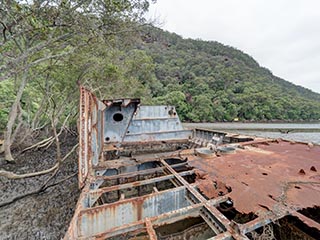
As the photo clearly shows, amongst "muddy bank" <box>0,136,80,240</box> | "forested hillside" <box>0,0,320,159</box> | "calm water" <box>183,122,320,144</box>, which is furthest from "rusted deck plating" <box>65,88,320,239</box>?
"calm water" <box>183,122,320,144</box>

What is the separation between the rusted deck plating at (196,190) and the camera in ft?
6.74

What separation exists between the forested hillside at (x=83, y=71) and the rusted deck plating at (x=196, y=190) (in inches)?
93.4

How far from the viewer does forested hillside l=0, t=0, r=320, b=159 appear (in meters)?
4.37

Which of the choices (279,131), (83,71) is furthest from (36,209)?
(279,131)

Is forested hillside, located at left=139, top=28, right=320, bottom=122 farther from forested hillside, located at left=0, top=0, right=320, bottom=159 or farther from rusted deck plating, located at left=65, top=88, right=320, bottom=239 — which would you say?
rusted deck plating, located at left=65, top=88, right=320, bottom=239

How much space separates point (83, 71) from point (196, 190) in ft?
32.2

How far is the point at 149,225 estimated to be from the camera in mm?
1915

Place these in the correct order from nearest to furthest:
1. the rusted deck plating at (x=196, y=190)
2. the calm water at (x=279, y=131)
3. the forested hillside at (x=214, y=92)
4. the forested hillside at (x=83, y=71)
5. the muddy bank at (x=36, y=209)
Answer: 1. the rusted deck plating at (x=196, y=190)
2. the muddy bank at (x=36, y=209)
3. the forested hillside at (x=83, y=71)
4. the calm water at (x=279, y=131)
5. the forested hillside at (x=214, y=92)

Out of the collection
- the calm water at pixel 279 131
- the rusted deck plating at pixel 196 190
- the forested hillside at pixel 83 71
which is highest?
the forested hillside at pixel 83 71

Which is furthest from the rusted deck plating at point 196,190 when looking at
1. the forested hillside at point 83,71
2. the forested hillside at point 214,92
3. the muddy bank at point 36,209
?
the forested hillside at point 214,92

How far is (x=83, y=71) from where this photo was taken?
10.3 m

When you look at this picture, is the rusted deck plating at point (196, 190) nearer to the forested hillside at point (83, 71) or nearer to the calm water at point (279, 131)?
the forested hillside at point (83, 71)

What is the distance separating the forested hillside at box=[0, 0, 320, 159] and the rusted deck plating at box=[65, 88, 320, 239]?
2.37 m

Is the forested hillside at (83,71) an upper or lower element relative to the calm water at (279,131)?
upper
